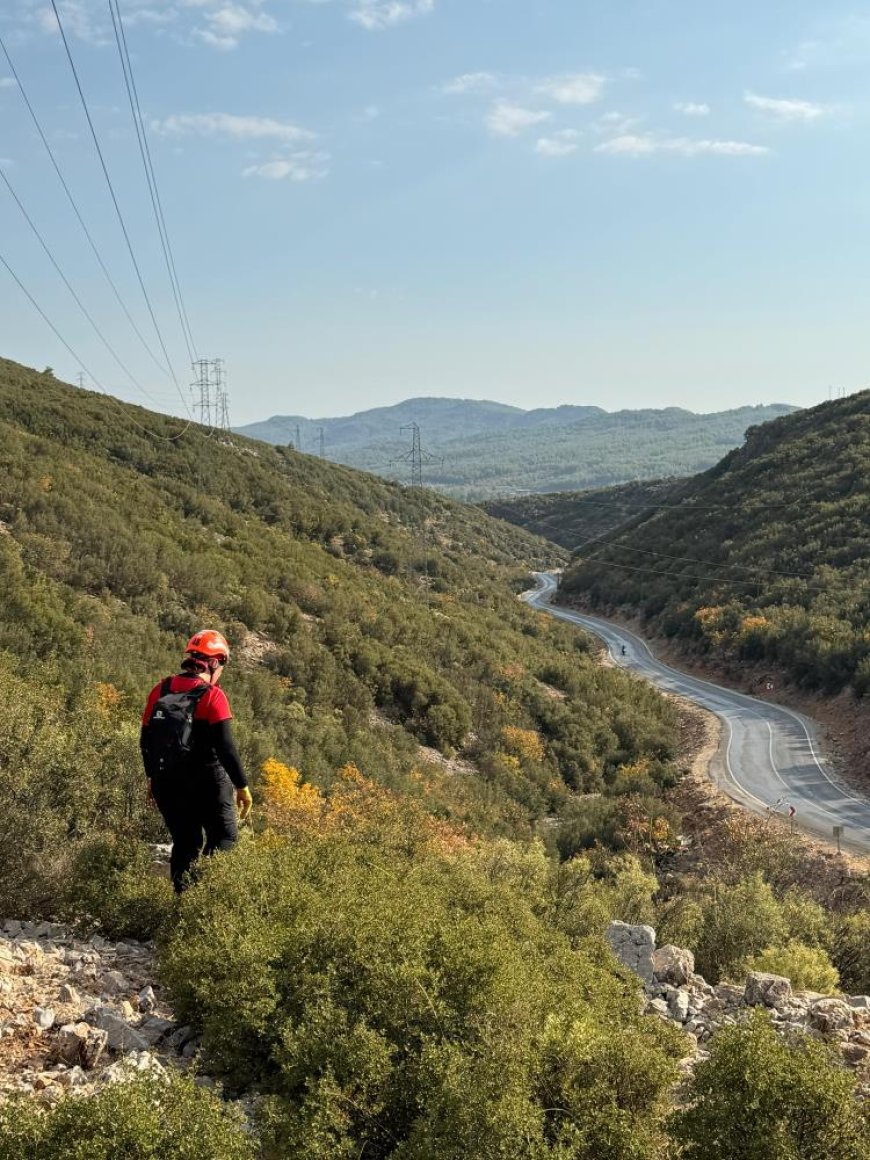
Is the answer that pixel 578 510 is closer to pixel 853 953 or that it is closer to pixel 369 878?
pixel 853 953

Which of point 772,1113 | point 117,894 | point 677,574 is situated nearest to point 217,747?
point 117,894

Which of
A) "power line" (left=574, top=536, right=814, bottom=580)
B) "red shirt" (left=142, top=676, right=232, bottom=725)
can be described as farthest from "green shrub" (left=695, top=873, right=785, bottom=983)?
"power line" (left=574, top=536, right=814, bottom=580)

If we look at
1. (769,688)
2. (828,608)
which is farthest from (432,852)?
(828,608)

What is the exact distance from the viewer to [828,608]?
1622 inches

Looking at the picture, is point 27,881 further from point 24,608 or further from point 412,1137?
point 24,608

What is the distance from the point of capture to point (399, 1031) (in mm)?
4371

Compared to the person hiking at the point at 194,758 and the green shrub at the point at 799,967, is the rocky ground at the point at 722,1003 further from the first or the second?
the person hiking at the point at 194,758

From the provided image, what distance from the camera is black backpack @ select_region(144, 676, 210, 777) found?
5723mm

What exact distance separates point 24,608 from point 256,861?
13.4 metres

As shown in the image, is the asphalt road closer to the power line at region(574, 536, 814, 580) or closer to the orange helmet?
the power line at region(574, 536, 814, 580)

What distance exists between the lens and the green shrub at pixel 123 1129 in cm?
304

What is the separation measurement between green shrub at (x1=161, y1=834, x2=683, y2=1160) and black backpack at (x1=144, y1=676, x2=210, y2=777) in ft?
2.67

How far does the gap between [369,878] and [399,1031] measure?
6.19 ft

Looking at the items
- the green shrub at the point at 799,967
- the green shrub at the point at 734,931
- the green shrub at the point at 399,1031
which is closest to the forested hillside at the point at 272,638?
the green shrub at the point at 399,1031
